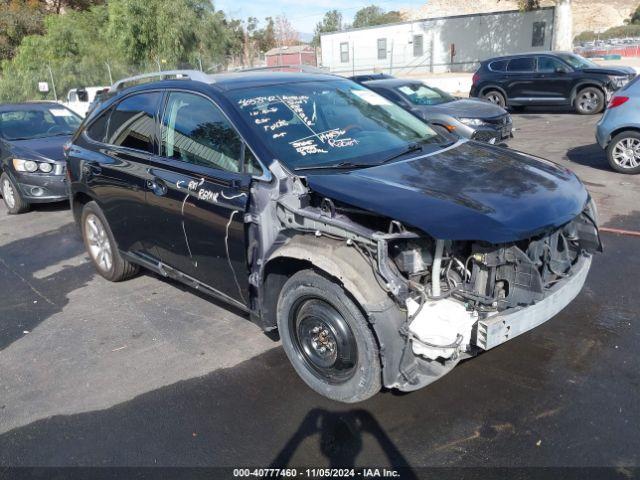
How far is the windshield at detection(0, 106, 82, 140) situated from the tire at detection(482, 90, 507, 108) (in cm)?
1216

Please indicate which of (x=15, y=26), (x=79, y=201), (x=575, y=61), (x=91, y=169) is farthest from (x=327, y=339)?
(x=15, y=26)

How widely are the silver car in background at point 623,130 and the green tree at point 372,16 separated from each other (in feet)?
249

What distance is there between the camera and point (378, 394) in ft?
11.7

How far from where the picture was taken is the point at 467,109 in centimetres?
1150

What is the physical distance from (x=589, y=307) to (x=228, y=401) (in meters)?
2.91

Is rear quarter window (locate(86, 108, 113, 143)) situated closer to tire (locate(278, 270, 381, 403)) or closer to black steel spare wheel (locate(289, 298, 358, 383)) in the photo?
tire (locate(278, 270, 381, 403))

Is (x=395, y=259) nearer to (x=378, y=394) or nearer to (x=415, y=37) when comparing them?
(x=378, y=394)

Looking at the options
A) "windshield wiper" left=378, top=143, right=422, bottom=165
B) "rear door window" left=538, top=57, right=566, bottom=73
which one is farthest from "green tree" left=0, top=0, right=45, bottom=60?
"windshield wiper" left=378, top=143, right=422, bottom=165

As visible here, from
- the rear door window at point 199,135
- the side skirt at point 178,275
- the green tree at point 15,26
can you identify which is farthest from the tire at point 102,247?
the green tree at point 15,26

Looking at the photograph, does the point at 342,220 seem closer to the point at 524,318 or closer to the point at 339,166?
the point at 339,166

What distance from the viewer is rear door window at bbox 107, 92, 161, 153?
4.51 meters

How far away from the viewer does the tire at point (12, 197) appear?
866cm

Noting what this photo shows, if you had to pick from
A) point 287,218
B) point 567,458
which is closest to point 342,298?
point 287,218

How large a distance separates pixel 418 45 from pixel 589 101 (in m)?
23.3
